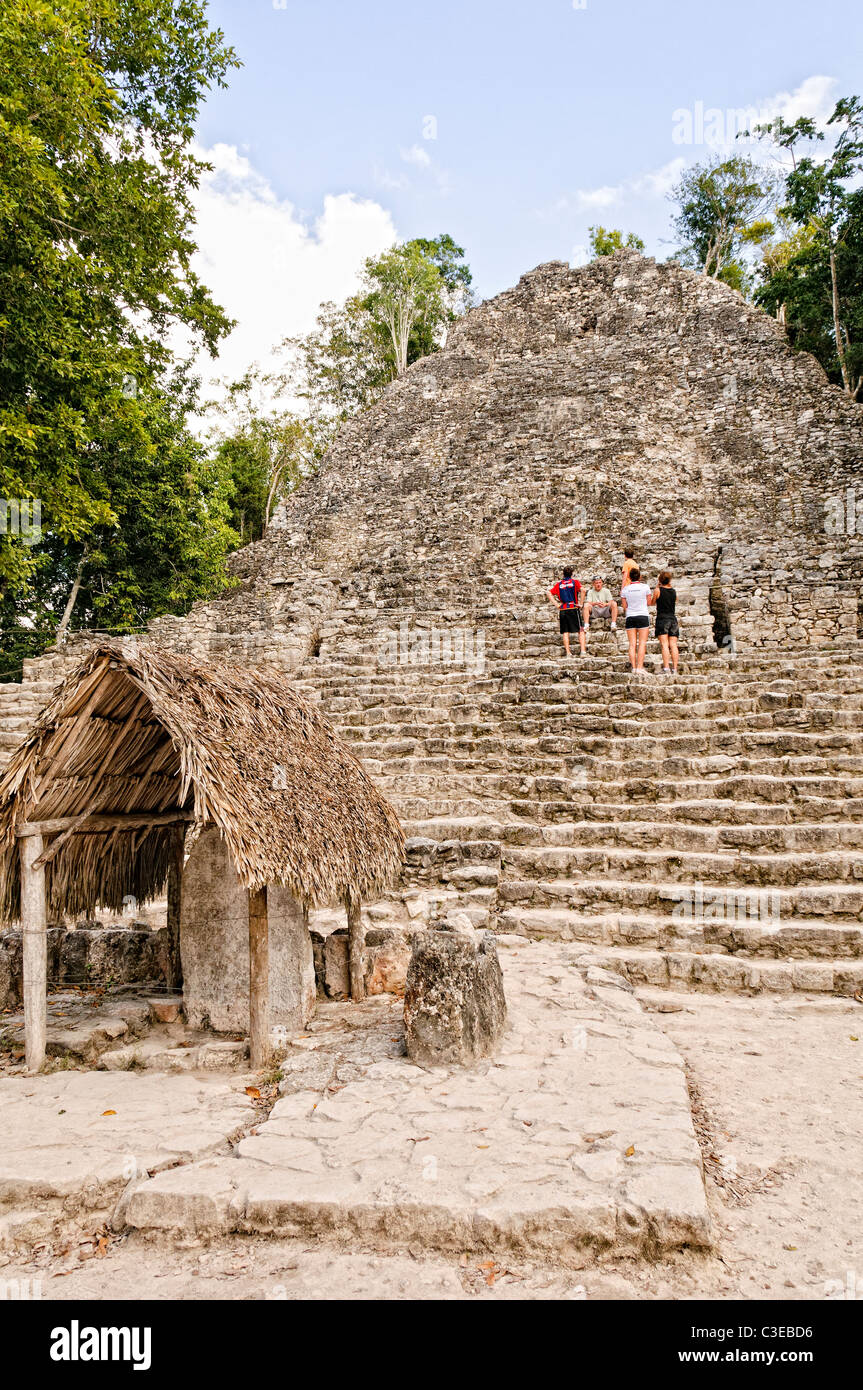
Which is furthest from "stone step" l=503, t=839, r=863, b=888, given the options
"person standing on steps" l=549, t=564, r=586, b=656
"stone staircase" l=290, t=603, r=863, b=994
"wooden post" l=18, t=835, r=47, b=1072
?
"person standing on steps" l=549, t=564, r=586, b=656

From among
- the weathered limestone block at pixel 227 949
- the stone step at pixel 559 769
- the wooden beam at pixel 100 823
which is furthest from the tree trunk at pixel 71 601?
the weathered limestone block at pixel 227 949

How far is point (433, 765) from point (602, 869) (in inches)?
94.7

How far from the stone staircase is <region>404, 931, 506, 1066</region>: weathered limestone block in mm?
1724

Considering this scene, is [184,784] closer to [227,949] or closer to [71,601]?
[227,949]

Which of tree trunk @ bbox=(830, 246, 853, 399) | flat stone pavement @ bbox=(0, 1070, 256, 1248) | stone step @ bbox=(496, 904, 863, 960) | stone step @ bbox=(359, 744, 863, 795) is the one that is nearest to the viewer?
flat stone pavement @ bbox=(0, 1070, 256, 1248)

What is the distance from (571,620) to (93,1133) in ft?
25.8

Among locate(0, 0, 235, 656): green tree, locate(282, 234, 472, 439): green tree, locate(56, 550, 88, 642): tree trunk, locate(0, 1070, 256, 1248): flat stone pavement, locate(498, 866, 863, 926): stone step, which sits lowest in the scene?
locate(0, 1070, 256, 1248): flat stone pavement

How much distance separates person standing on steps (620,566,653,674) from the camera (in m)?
8.30

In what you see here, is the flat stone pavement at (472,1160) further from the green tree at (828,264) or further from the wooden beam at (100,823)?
the green tree at (828,264)

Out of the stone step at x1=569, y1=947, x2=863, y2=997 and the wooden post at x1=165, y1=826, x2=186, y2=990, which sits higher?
the wooden post at x1=165, y1=826, x2=186, y2=990

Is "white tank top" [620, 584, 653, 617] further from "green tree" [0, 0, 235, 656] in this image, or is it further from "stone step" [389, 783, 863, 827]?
"green tree" [0, 0, 235, 656]

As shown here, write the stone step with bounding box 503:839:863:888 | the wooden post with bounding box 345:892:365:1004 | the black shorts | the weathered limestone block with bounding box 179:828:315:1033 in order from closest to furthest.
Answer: the weathered limestone block with bounding box 179:828:315:1033
the wooden post with bounding box 345:892:365:1004
the stone step with bounding box 503:839:863:888
the black shorts

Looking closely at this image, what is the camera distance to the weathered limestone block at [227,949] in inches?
161
